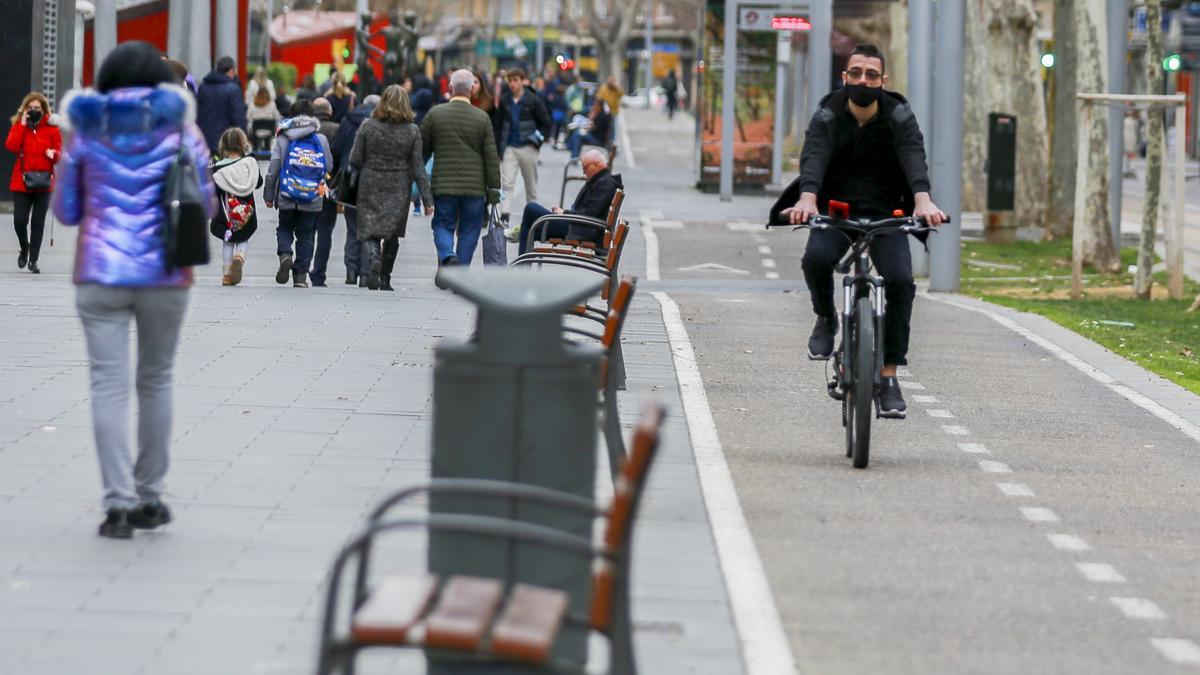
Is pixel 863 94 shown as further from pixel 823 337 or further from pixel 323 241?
pixel 323 241

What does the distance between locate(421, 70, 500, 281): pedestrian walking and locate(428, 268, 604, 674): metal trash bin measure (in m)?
11.8

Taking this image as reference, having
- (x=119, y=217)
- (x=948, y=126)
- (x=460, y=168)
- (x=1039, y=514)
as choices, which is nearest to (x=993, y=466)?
(x=1039, y=514)

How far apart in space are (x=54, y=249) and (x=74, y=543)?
584 inches

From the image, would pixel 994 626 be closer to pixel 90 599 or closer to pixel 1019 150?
pixel 90 599

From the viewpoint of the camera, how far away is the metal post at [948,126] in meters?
20.4

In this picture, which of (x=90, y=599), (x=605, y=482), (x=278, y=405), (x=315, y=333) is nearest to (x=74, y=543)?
(x=90, y=599)

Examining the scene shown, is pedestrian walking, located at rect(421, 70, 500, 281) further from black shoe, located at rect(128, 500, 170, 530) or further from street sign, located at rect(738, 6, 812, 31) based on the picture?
street sign, located at rect(738, 6, 812, 31)

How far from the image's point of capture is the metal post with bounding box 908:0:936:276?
2173 centimetres

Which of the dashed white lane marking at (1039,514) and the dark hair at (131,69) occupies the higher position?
the dark hair at (131,69)

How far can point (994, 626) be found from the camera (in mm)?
6355

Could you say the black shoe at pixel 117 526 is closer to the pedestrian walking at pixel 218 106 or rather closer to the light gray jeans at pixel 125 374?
the light gray jeans at pixel 125 374

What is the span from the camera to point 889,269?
9516mm

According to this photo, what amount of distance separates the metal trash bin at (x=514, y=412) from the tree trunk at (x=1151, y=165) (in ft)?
51.0

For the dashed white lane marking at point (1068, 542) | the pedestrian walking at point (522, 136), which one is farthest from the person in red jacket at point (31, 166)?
the dashed white lane marking at point (1068, 542)
